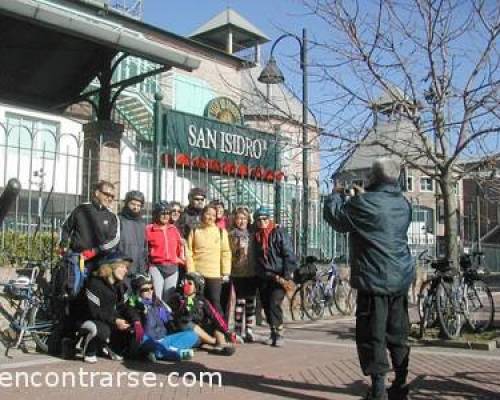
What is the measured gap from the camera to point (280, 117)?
10078 millimetres

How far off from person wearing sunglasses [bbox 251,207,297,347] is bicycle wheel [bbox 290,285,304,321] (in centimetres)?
308

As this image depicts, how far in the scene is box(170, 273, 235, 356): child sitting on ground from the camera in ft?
25.5

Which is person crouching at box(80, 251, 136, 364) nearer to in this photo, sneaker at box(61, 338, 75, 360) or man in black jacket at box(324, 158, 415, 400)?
sneaker at box(61, 338, 75, 360)

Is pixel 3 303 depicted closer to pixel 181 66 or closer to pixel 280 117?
pixel 280 117

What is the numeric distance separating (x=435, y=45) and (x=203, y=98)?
22687 millimetres

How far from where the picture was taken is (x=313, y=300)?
12.4 meters

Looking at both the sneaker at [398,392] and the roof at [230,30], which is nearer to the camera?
the sneaker at [398,392]

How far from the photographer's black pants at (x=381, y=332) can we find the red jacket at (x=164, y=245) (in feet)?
11.4

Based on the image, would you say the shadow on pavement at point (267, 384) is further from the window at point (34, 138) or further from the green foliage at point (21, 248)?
the window at point (34, 138)

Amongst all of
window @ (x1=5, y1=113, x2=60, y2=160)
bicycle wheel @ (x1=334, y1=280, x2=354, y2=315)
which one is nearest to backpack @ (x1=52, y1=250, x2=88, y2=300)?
window @ (x1=5, y1=113, x2=60, y2=160)

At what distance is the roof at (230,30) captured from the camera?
40.3 meters

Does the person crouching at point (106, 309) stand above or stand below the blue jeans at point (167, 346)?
above

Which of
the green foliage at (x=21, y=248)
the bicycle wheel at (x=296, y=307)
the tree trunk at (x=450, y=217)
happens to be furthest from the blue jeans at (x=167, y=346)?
the bicycle wheel at (x=296, y=307)

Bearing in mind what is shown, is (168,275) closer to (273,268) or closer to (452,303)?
(273,268)
